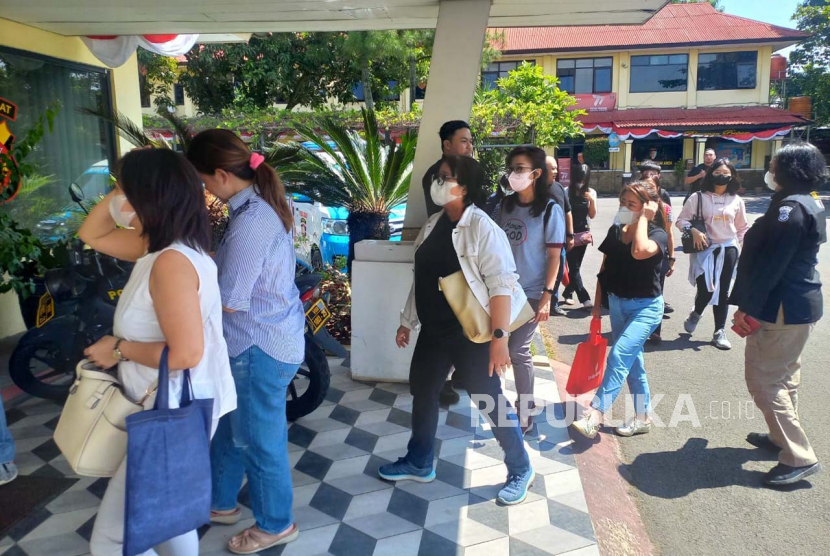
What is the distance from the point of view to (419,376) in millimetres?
3414

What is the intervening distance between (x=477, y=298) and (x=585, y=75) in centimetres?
3143

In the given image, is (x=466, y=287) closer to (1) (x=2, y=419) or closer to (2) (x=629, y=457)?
(2) (x=629, y=457)

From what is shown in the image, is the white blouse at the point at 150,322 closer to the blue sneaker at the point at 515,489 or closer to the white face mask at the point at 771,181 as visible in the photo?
the blue sneaker at the point at 515,489

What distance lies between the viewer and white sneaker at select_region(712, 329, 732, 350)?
6270 millimetres

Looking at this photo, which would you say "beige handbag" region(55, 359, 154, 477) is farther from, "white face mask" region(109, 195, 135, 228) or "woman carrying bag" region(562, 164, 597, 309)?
"woman carrying bag" region(562, 164, 597, 309)

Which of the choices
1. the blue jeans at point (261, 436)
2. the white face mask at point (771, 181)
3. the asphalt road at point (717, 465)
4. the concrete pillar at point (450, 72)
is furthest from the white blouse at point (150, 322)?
the white face mask at point (771, 181)

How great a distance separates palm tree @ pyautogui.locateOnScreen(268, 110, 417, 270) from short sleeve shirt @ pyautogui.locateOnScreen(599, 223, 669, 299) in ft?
9.29

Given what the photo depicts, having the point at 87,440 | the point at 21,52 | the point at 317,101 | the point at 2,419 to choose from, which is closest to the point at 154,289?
the point at 87,440

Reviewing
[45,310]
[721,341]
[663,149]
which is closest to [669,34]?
[663,149]

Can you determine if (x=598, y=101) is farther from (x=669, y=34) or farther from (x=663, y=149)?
(x=669, y=34)

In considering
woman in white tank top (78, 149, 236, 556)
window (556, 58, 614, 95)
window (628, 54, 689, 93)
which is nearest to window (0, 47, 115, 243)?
woman in white tank top (78, 149, 236, 556)

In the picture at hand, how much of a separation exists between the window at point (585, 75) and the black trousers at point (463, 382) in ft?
101

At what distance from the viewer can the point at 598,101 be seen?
31.7 m

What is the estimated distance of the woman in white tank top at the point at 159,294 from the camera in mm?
2059
